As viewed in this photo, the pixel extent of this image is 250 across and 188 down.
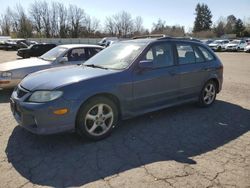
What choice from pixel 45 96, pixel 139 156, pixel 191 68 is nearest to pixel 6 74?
pixel 45 96

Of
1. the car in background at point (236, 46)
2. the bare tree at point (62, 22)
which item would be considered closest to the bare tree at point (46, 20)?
the bare tree at point (62, 22)

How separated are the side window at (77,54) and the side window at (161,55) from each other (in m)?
3.80

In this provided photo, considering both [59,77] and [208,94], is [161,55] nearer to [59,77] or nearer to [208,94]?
[208,94]

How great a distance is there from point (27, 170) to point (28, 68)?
4771 millimetres

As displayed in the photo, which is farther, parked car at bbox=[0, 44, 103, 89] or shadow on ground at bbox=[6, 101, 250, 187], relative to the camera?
parked car at bbox=[0, 44, 103, 89]

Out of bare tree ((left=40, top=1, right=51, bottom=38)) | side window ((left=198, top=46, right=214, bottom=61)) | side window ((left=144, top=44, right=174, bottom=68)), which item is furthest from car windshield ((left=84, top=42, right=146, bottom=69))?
bare tree ((left=40, top=1, right=51, bottom=38))

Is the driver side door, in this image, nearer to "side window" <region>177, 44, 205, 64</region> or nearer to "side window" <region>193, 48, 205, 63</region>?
"side window" <region>177, 44, 205, 64</region>

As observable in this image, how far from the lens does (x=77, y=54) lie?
8242mm

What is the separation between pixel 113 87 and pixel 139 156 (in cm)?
121

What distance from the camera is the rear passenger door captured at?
5.45 m

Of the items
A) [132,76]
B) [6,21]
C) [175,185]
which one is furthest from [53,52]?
[6,21]

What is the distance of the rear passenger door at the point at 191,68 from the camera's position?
5.45 meters

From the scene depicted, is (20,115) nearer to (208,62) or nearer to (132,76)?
(132,76)

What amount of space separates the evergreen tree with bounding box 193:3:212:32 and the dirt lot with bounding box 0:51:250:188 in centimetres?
10046
